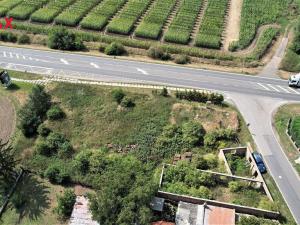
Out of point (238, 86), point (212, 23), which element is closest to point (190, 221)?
point (238, 86)

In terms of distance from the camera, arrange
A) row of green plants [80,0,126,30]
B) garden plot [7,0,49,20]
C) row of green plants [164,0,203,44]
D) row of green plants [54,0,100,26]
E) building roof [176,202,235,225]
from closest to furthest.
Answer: building roof [176,202,235,225], row of green plants [164,0,203,44], row of green plants [80,0,126,30], row of green plants [54,0,100,26], garden plot [7,0,49,20]

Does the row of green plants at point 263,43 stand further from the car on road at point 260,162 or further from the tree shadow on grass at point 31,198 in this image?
the tree shadow on grass at point 31,198

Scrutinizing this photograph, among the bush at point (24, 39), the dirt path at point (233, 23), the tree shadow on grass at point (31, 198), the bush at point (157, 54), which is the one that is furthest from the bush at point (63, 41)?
the tree shadow on grass at point (31, 198)

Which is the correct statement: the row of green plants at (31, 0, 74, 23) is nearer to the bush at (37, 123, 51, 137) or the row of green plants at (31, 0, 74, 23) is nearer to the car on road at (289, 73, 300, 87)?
the bush at (37, 123, 51, 137)

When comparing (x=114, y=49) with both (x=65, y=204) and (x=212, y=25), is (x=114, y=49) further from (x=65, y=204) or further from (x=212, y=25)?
(x=65, y=204)

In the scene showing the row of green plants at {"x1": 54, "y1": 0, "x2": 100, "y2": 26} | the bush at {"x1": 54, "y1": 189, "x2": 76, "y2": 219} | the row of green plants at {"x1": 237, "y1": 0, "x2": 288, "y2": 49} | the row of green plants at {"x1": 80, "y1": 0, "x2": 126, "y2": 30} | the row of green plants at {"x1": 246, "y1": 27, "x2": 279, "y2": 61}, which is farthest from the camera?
the row of green plants at {"x1": 54, "y1": 0, "x2": 100, "y2": 26}

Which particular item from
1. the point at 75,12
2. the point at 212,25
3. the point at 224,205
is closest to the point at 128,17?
the point at 75,12

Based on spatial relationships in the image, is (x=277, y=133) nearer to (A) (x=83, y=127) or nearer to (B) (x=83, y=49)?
(A) (x=83, y=127)

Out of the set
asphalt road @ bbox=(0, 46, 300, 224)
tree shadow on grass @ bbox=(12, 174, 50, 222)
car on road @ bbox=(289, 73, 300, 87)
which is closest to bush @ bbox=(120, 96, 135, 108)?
asphalt road @ bbox=(0, 46, 300, 224)
